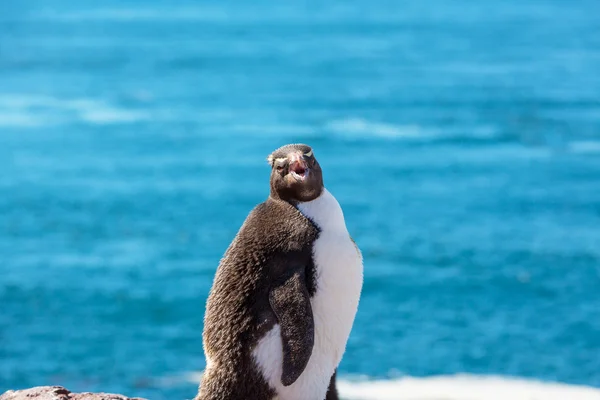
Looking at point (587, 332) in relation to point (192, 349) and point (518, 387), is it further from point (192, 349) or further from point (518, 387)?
point (192, 349)

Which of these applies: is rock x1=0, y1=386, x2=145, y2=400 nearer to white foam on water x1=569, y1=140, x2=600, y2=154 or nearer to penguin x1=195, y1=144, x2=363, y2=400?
penguin x1=195, y1=144, x2=363, y2=400

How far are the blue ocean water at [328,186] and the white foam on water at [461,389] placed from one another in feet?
1.67

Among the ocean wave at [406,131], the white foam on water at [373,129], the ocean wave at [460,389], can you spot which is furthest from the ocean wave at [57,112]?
the ocean wave at [460,389]

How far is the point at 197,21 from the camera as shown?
47281mm

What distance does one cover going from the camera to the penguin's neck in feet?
16.4

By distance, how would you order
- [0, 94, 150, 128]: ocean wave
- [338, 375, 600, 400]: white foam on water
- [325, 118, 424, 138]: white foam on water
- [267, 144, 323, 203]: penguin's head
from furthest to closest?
[0, 94, 150, 128]: ocean wave, [325, 118, 424, 138]: white foam on water, [338, 375, 600, 400]: white foam on water, [267, 144, 323, 203]: penguin's head

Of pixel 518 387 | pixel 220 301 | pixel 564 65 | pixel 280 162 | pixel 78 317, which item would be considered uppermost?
pixel 564 65

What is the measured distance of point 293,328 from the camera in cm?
479

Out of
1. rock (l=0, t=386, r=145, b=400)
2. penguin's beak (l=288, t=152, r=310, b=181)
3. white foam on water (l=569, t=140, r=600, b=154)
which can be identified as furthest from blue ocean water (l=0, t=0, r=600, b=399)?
penguin's beak (l=288, t=152, r=310, b=181)

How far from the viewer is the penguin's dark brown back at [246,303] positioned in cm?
485

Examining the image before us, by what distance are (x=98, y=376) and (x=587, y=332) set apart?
577 cm

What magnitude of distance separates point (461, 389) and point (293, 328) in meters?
6.53

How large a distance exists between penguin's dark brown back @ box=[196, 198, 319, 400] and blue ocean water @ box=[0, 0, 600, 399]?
21.5 ft

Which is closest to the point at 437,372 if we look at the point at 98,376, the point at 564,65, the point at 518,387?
the point at 518,387
